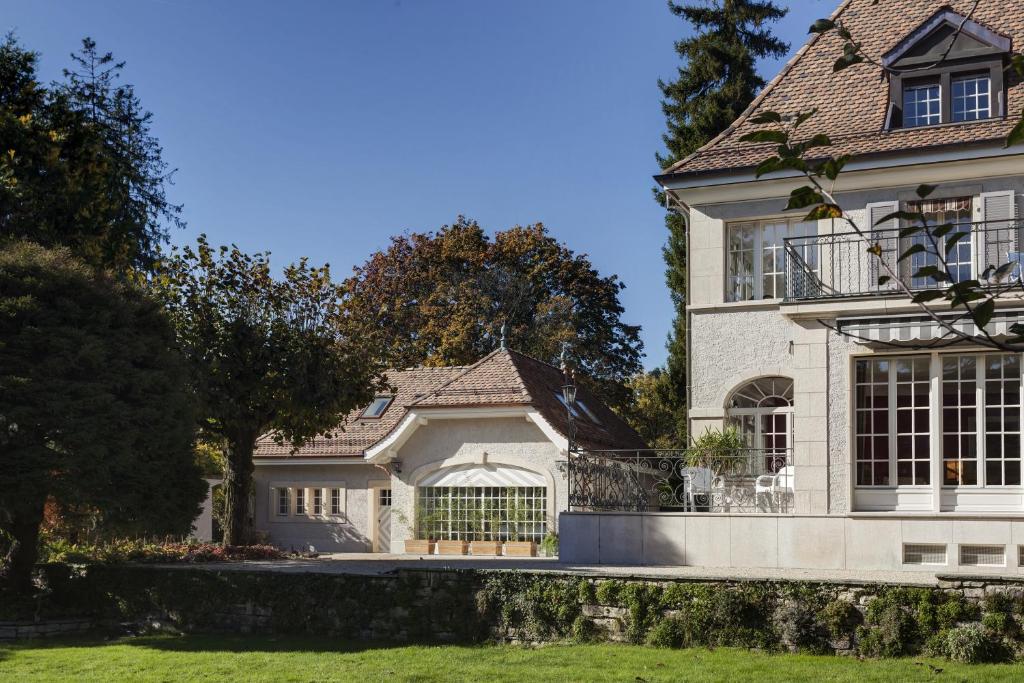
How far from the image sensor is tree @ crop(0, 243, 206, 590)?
17.8m

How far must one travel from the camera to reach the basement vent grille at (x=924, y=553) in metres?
18.2

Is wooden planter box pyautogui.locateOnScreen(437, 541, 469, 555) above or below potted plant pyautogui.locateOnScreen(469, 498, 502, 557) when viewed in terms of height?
below

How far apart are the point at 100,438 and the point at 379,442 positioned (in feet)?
47.0

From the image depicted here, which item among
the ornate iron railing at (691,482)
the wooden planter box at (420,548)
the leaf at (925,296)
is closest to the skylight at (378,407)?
the wooden planter box at (420,548)

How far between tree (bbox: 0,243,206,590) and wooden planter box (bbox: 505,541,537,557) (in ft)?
38.8

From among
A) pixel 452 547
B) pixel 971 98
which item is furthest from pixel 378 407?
pixel 971 98

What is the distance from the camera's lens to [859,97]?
22.5 metres

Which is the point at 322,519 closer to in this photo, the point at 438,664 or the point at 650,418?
the point at 650,418

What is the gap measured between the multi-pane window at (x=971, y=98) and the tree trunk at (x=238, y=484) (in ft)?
52.9

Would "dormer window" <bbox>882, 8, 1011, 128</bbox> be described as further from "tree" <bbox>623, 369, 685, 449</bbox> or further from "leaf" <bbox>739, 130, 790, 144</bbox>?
"tree" <bbox>623, 369, 685, 449</bbox>

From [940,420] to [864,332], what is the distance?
1818 millimetres

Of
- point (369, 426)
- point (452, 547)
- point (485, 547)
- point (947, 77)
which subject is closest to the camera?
point (947, 77)

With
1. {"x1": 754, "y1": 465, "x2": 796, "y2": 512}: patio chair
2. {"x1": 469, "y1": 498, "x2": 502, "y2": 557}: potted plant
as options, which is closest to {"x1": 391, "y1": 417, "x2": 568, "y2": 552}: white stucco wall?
{"x1": 469, "y1": 498, "x2": 502, "y2": 557}: potted plant

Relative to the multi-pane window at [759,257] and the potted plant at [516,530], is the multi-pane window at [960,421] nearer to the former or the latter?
the multi-pane window at [759,257]
